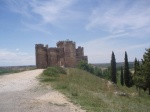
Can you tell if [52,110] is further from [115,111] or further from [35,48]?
[35,48]

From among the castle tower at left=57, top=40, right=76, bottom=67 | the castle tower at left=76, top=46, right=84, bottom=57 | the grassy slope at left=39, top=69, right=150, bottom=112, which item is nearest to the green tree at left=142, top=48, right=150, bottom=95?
the grassy slope at left=39, top=69, right=150, bottom=112

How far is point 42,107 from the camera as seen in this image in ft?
42.1

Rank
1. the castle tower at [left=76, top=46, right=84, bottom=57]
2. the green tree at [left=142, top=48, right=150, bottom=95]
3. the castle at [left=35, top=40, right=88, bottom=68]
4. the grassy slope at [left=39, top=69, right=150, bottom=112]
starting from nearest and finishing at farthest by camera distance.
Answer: the grassy slope at [left=39, top=69, right=150, bottom=112] < the green tree at [left=142, top=48, right=150, bottom=95] < the castle at [left=35, top=40, right=88, bottom=68] < the castle tower at [left=76, top=46, right=84, bottom=57]

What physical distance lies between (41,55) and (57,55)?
3.80m

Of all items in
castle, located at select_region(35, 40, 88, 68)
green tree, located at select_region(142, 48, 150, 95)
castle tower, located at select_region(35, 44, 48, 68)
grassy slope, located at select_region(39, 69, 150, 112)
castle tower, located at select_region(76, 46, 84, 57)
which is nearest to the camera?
grassy slope, located at select_region(39, 69, 150, 112)

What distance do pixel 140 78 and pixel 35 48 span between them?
87.7ft

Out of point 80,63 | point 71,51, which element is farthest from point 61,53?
point 80,63

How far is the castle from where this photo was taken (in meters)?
60.8

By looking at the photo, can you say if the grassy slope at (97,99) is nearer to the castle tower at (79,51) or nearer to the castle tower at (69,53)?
the castle tower at (69,53)

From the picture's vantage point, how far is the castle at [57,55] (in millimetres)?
60844

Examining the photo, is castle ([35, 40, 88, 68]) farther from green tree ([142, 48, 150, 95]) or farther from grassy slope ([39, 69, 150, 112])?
grassy slope ([39, 69, 150, 112])

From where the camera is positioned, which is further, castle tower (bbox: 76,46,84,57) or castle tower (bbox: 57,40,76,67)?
castle tower (bbox: 76,46,84,57)

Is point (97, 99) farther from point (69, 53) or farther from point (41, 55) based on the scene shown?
point (41, 55)

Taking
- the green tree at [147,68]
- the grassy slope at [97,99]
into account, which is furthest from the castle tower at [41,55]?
the grassy slope at [97,99]
